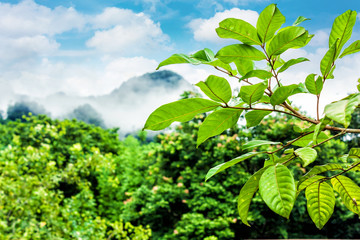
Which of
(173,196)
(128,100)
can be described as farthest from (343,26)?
(128,100)

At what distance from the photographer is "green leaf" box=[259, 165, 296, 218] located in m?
0.38

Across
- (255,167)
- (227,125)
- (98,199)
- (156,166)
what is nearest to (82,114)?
(98,199)

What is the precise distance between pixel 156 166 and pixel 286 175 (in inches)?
237

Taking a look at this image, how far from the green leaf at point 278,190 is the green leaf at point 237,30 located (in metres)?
0.24

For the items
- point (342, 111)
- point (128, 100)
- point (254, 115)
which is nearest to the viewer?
point (342, 111)

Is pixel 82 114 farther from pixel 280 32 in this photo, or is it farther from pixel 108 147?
pixel 280 32

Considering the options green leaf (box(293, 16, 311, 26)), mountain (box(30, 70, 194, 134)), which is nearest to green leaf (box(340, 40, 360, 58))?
green leaf (box(293, 16, 311, 26))

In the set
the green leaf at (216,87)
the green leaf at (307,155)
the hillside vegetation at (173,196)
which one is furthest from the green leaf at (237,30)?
the hillside vegetation at (173,196)

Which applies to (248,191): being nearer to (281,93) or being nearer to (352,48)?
(281,93)

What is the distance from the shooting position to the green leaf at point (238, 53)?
515mm

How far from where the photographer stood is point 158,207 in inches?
223

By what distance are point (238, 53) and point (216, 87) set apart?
4.3 inches

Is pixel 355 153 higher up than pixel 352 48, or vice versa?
pixel 352 48

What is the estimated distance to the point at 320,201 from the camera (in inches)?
22.9
